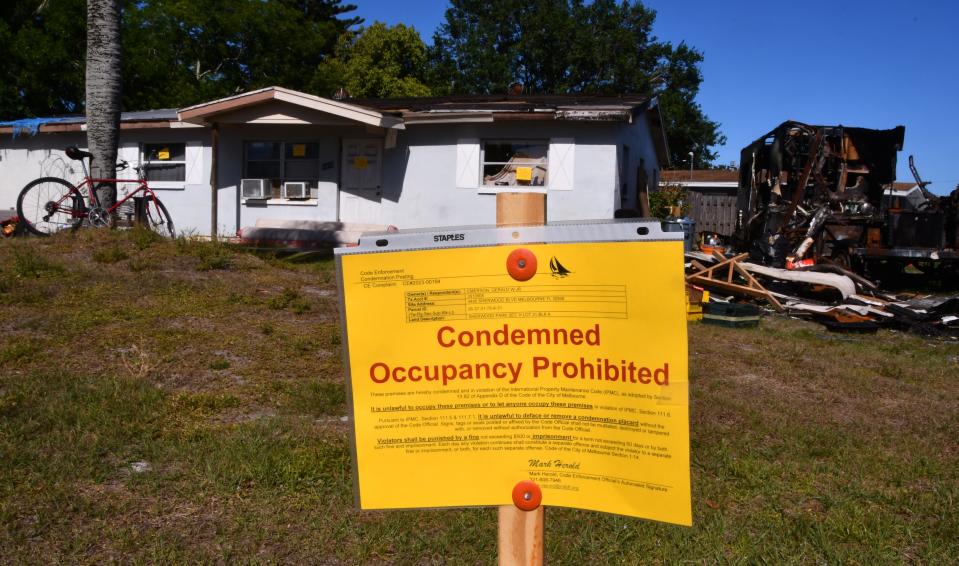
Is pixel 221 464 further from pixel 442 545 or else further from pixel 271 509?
pixel 442 545

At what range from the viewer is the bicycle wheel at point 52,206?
987cm

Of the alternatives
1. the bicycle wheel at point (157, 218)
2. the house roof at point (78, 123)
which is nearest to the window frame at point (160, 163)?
the house roof at point (78, 123)

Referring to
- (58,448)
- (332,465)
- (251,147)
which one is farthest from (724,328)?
(251,147)

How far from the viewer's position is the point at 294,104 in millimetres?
15992

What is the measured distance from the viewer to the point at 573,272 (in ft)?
6.53

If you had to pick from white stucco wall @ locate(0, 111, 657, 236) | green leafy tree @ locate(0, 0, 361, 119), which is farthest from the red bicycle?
green leafy tree @ locate(0, 0, 361, 119)

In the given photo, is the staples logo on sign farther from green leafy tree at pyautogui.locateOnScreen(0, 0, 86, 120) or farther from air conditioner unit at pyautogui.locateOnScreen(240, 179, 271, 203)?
green leafy tree at pyautogui.locateOnScreen(0, 0, 86, 120)

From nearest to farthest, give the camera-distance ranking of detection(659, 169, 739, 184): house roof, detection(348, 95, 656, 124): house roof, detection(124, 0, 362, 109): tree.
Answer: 1. detection(348, 95, 656, 124): house roof
2. detection(124, 0, 362, 109): tree
3. detection(659, 169, 739, 184): house roof

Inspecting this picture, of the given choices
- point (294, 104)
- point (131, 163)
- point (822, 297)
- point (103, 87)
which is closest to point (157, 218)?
point (103, 87)

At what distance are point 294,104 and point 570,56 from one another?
3566 cm

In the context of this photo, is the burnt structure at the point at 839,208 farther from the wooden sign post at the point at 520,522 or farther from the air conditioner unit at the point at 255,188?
the wooden sign post at the point at 520,522

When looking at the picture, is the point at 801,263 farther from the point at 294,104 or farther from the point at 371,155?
the point at 294,104

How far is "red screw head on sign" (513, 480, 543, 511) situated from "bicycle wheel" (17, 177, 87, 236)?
882 centimetres

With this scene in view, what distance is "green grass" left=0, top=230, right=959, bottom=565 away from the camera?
3.34 meters
